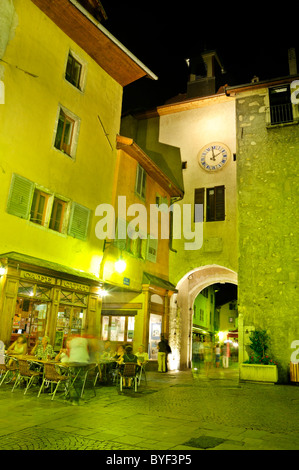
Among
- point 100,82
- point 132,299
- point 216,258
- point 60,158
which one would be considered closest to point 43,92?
point 60,158

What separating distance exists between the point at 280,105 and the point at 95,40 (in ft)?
27.2

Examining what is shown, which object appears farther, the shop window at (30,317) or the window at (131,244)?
the window at (131,244)

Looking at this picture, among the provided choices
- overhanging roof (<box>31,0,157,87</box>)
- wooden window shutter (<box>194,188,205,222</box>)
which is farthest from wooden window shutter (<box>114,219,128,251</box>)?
overhanging roof (<box>31,0,157,87</box>)

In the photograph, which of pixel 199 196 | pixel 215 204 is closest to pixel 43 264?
pixel 215 204

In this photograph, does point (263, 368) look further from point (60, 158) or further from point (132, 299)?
point (60, 158)

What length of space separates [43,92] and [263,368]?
11.7 m

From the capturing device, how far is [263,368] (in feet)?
42.9

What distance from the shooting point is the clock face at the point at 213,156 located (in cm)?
1756

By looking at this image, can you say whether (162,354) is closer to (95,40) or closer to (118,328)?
(118,328)

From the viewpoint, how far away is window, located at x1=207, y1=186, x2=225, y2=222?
17.1m

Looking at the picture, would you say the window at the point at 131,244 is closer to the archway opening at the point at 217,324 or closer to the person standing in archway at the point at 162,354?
the person standing in archway at the point at 162,354

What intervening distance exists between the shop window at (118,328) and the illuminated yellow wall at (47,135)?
354 centimetres

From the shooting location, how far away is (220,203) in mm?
17188

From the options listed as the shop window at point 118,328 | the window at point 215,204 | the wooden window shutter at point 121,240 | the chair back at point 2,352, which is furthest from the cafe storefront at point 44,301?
the window at point 215,204
